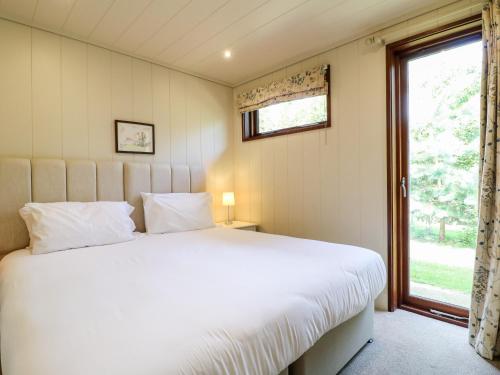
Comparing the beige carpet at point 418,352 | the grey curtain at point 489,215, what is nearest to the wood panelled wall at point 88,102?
the beige carpet at point 418,352

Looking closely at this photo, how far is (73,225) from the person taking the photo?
205 cm

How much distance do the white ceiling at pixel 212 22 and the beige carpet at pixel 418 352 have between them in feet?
8.14

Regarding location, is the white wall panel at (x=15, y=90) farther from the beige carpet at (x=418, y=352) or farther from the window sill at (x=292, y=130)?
the beige carpet at (x=418, y=352)

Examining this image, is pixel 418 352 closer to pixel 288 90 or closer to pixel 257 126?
pixel 288 90

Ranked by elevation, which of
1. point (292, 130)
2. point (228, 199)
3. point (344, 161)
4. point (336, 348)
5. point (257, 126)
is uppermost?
point (257, 126)

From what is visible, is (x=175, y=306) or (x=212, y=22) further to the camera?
(x=212, y=22)

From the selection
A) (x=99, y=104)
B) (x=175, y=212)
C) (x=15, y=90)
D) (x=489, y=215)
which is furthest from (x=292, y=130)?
(x=15, y=90)

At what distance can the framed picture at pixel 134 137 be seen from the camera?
2.75 m

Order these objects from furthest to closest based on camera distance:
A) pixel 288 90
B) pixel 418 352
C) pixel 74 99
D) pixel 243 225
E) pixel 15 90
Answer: pixel 243 225 < pixel 288 90 < pixel 74 99 < pixel 15 90 < pixel 418 352

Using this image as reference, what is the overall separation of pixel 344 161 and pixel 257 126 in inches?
54.9

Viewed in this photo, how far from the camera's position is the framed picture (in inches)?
108

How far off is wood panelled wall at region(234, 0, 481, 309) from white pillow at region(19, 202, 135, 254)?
173cm

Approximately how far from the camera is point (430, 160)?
2.30 m

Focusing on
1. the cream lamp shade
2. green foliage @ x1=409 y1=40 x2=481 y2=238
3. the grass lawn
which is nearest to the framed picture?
the cream lamp shade
